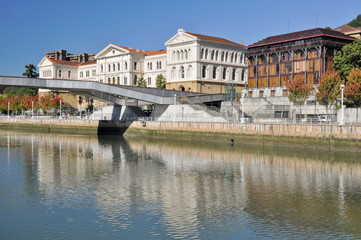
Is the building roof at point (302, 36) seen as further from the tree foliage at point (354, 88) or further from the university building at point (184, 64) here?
the tree foliage at point (354, 88)

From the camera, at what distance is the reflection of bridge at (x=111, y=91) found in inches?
2586

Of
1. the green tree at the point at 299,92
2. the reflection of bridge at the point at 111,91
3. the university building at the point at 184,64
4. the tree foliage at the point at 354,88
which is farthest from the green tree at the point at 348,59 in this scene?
the university building at the point at 184,64

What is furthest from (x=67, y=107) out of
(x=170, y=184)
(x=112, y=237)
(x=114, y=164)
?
(x=112, y=237)

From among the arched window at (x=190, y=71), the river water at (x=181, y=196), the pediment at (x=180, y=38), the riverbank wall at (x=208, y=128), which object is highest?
the pediment at (x=180, y=38)

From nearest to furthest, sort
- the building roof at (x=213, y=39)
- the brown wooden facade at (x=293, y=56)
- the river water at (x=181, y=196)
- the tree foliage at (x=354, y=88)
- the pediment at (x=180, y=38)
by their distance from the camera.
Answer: the river water at (x=181, y=196)
the tree foliage at (x=354, y=88)
the brown wooden facade at (x=293, y=56)
the pediment at (x=180, y=38)
the building roof at (x=213, y=39)

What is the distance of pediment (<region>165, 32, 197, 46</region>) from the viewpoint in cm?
10861

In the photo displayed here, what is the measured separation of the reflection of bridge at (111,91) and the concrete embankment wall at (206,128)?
438 cm

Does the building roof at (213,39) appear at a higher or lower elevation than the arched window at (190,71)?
higher

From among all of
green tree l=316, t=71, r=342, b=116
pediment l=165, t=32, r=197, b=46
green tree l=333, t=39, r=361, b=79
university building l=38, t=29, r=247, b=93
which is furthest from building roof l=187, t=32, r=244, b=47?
green tree l=316, t=71, r=342, b=116

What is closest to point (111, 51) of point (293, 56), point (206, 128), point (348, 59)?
point (293, 56)

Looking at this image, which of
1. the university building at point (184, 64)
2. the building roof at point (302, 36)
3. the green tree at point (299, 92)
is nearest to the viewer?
the green tree at point (299, 92)

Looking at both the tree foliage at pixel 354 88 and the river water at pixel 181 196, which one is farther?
the tree foliage at pixel 354 88

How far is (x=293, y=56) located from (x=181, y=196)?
6408 cm

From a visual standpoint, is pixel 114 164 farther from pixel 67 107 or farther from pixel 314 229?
pixel 67 107
